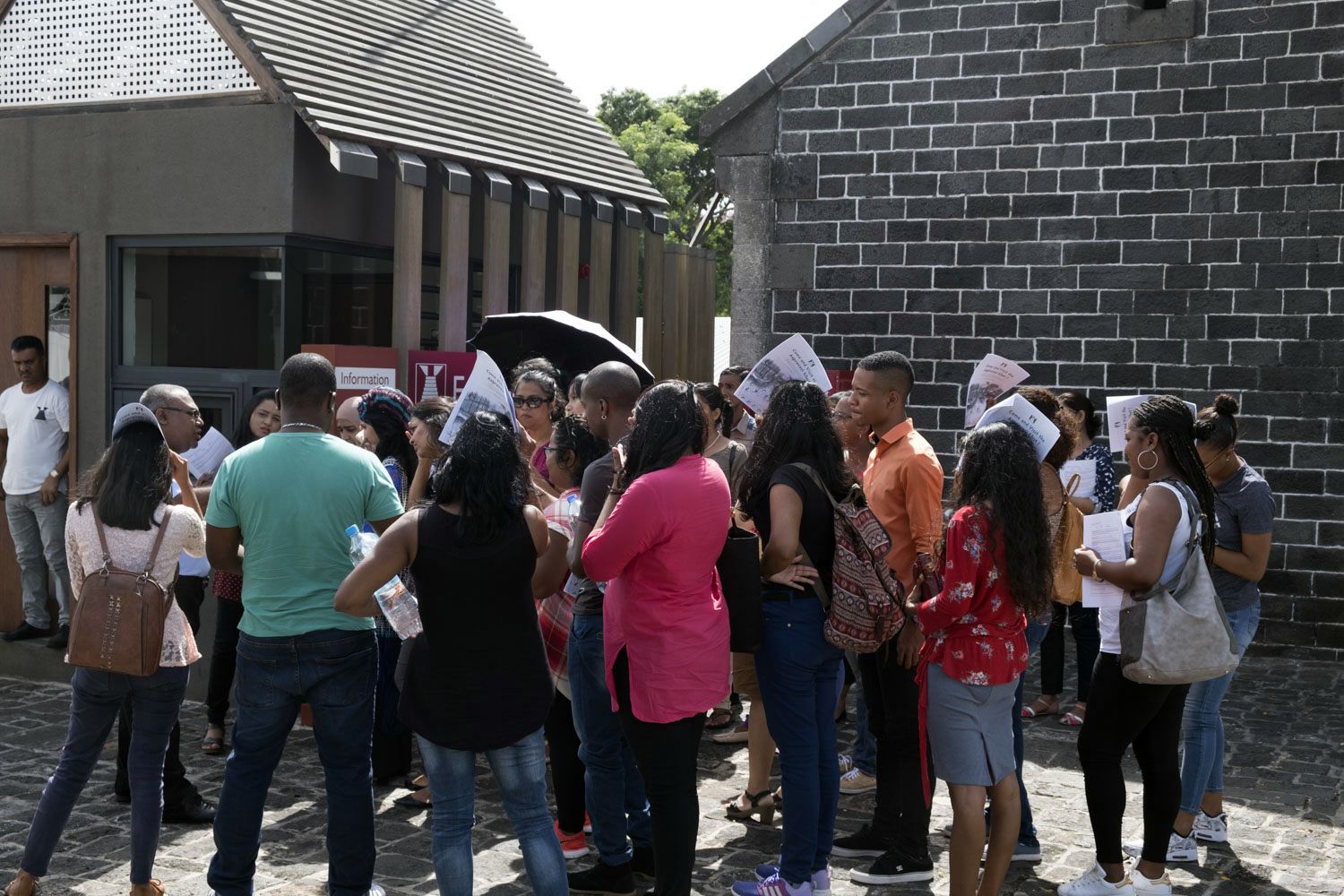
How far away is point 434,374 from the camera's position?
9.23 meters

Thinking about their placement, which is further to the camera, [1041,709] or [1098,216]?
[1098,216]

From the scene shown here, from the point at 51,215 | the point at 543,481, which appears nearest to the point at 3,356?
the point at 51,215

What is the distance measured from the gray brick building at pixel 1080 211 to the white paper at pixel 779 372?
16.2 ft

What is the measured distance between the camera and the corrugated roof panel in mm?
8922

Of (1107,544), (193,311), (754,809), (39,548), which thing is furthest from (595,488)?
(39,548)

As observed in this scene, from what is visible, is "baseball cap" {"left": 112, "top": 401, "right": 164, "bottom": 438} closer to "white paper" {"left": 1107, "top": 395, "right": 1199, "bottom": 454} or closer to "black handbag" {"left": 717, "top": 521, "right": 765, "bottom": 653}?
"black handbag" {"left": 717, "top": 521, "right": 765, "bottom": 653}

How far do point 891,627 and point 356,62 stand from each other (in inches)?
267

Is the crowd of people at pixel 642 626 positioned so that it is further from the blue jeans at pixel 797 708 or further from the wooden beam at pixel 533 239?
the wooden beam at pixel 533 239

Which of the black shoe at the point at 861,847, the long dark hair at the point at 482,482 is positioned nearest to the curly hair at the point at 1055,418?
the black shoe at the point at 861,847

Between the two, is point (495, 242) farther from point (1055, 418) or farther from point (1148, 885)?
point (1148, 885)

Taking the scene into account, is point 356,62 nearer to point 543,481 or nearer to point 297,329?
point 297,329

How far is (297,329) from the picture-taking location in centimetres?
880

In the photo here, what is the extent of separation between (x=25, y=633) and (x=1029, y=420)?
7.12m

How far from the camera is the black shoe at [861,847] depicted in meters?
5.56
